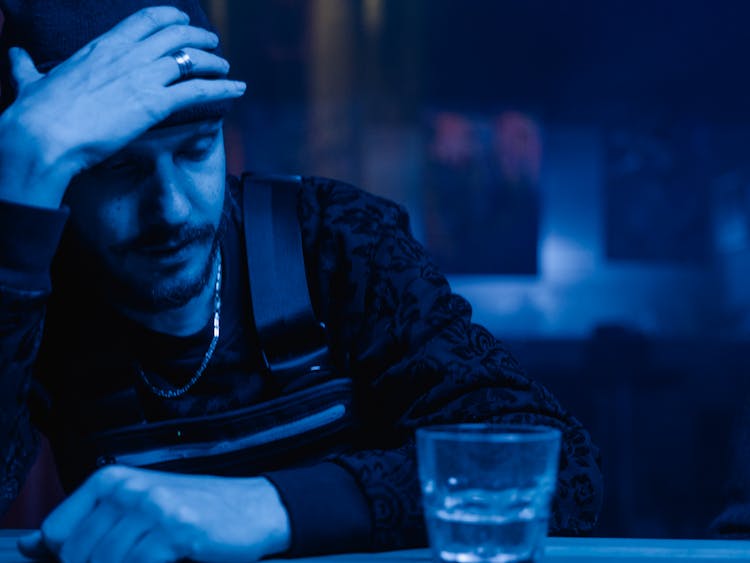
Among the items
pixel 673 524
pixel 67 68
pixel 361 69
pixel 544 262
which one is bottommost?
pixel 673 524

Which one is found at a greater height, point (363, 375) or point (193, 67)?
point (193, 67)

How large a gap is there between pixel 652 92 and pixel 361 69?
1780 mm

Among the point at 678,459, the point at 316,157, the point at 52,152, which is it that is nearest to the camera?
the point at 52,152

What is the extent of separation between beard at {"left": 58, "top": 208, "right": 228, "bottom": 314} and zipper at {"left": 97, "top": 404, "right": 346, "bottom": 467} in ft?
0.54

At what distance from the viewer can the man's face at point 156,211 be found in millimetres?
1074

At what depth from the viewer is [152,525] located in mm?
745

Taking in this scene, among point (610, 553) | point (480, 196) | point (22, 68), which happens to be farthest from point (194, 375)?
point (480, 196)

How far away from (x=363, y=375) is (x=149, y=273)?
11.9 inches

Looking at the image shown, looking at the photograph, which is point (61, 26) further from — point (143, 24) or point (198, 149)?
point (198, 149)

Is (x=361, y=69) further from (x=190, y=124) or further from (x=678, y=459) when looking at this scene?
(x=190, y=124)

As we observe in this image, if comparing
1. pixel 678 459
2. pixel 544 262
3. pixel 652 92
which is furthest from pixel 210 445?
pixel 652 92

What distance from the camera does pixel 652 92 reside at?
603cm

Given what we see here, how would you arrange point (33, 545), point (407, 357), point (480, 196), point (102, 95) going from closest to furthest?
point (33, 545) < point (102, 95) < point (407, 357) < point (480, 196)

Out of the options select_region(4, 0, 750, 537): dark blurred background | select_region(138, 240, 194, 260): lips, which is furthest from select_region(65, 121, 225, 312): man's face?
select_region(4, 0, 750, 537): dark blurred background
